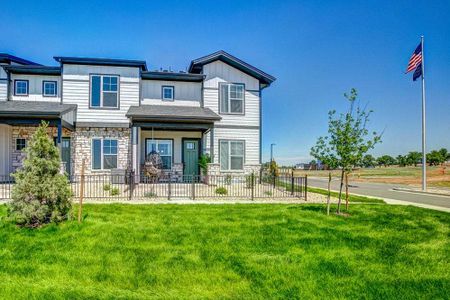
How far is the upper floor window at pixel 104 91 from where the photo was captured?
1783 centimetres

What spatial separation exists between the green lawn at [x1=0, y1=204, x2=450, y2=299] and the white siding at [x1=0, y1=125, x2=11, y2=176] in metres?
12.4

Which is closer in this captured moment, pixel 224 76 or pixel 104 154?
pixel 104 154

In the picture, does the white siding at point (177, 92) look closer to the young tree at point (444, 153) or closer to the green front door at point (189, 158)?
the green front door at point (189, 158)

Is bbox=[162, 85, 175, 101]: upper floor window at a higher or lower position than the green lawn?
higher

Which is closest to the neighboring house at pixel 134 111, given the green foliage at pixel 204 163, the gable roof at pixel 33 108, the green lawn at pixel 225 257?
the gable roof at pixel 33 108

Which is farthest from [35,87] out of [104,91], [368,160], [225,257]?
[368,160]

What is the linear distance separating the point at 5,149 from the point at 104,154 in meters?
5.81

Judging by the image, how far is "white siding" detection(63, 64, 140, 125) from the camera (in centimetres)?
1761

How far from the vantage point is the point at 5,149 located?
58.3 ft

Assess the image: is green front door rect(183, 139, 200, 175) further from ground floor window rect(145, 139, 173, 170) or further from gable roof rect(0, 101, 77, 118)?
gable roof rect(0, 101, 77, 118)

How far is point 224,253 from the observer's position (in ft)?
19.9

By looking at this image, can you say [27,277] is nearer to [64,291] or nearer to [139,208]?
[64,291]

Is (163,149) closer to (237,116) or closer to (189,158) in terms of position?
(189,158)

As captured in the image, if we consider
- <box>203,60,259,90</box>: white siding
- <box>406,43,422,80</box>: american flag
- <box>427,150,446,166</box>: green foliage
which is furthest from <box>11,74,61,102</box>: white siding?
<box>427,150,446,166</box>: green foliage
